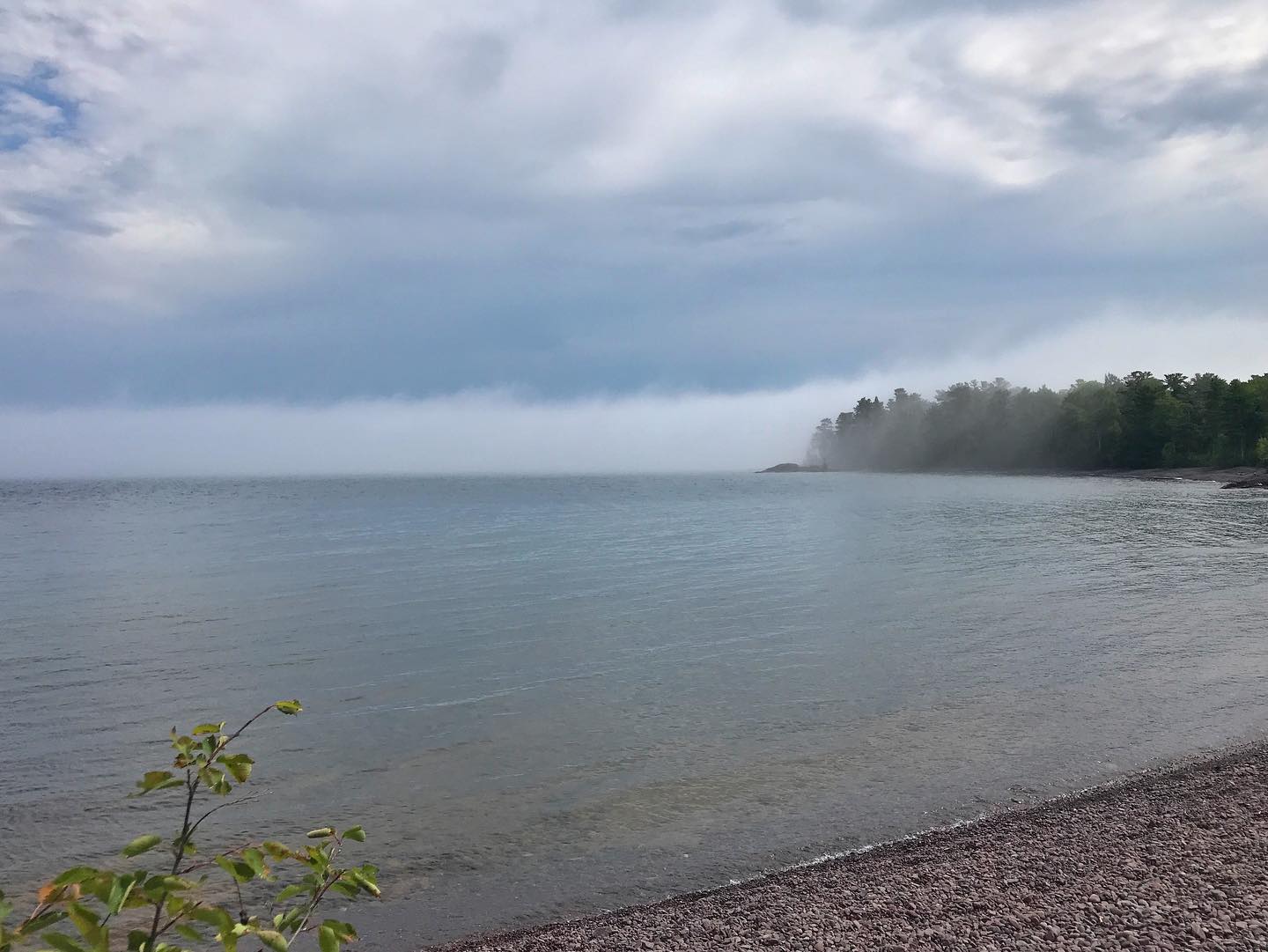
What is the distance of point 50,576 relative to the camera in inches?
1304

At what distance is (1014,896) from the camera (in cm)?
673

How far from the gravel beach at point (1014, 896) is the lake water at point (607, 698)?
2.89 feet

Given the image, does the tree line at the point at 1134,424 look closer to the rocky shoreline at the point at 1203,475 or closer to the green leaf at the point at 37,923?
the rocky shoreline at the point at 1203,475

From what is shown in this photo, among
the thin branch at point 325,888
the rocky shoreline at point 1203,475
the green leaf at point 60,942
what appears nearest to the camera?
the green leaf at point 60,942

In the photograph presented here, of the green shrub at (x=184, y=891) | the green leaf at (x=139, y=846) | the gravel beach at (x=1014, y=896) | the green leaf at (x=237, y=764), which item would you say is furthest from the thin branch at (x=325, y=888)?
the gravel beach at (x=1014, y=896)

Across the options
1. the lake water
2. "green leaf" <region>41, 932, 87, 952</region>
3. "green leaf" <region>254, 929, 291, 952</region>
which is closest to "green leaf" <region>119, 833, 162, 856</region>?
"green leaf" <region>41, 932, 87, 952</region>

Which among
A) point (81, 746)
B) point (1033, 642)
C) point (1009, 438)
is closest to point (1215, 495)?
point (1033, 642)

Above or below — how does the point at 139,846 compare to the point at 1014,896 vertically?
above

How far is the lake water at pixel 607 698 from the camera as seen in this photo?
923 centimetres

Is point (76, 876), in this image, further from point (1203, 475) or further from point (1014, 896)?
point (1203, 475)

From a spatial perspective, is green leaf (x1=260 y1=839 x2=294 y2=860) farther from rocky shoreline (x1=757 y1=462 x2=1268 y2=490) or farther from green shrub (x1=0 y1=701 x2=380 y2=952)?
rocky shoreline (x1=757 y1=462 x2=1268 y2=490)

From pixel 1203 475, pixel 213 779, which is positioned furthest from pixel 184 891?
pixel 1203 475

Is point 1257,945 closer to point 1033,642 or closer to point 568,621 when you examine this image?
point 1033,642

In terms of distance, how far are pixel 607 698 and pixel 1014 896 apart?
8761mm
